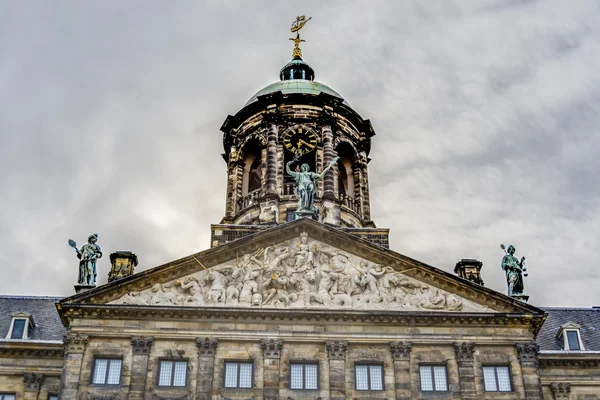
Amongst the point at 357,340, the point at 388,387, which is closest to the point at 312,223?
the point at 357,340

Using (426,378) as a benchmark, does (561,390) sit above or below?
above

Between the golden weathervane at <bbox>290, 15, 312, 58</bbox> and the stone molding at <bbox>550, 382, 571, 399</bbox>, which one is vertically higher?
A: the golden weathervane at <bbox>290, 15, 312, 58</bbox>

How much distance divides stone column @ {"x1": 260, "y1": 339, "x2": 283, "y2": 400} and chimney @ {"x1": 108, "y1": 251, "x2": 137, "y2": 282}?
649 cm

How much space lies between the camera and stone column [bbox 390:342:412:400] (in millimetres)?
28047

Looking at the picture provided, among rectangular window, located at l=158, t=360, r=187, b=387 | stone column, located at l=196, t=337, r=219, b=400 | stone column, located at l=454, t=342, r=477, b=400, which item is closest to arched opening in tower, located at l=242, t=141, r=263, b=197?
stone column, located at l=196, t=337, r=219, b=400

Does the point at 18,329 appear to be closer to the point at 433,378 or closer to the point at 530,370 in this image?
the point at 433,378

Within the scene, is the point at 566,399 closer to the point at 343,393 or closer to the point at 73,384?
the point at 343,393

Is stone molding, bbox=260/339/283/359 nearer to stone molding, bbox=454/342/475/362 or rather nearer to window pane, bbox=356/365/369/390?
window pane, bbox=356/365/369/390

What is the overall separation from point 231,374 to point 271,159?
1249cm

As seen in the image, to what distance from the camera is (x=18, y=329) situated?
32.6m

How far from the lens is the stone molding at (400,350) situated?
2884cm

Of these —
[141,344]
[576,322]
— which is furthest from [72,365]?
[576,322]

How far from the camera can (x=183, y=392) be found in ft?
91.0

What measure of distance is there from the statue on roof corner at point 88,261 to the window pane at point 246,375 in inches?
260
